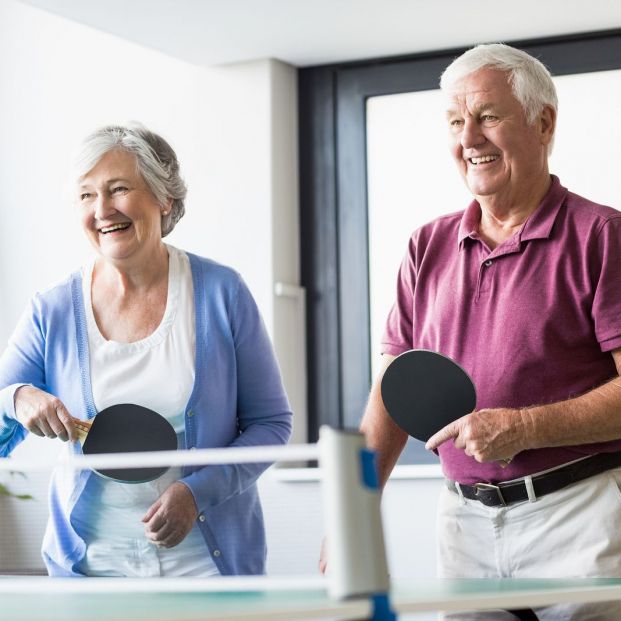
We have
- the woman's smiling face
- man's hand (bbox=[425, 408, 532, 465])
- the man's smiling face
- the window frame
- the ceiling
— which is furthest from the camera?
the window frame

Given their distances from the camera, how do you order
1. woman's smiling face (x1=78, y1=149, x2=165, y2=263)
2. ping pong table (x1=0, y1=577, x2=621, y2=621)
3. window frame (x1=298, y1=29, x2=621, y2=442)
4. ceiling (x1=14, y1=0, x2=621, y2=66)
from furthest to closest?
1. window frame (x1=298, y1=29, x2=621, y2=442)
2. ceiling (x1=14, y1=0, x2=621, y2=66)
3. woman's smiling face (x1=78, y1=149, x2=165, y2=263)
4. ping pong table (x1=0, y1=577, x2=621, y2=621)

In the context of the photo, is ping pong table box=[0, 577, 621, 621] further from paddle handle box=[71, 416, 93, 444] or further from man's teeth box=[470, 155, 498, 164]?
man's teeth box=[470, 155, 498, 164]

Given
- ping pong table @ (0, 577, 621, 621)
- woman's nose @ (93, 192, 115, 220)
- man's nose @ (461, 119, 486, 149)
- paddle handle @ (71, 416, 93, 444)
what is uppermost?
man's nose @ (461, 119, 486, 149)

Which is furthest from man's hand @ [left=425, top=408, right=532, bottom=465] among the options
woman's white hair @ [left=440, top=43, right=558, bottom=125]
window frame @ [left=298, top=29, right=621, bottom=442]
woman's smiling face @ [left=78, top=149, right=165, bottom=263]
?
window frame @ [left=298, top=29, right=621, bottom=442]

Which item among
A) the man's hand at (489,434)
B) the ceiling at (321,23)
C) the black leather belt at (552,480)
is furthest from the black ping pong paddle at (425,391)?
the ceiling at (321,23)

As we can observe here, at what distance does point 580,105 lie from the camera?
4250 mm

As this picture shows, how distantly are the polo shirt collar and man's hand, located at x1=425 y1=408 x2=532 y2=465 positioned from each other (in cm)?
33

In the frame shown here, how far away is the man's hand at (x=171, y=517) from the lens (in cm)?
192

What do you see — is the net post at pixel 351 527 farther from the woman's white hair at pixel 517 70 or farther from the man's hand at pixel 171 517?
the woman's white hair at pixel 517 70

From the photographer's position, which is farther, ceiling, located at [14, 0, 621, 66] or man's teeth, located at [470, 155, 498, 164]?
ceiling, located at [14, 0, 621, 66]

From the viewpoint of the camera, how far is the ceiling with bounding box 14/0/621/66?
3865 millimetres

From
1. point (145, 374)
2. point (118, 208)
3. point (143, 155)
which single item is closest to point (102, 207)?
point (118, 208)

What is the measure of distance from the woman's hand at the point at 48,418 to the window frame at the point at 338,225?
2453mm

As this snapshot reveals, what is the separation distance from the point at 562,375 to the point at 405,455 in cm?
249
